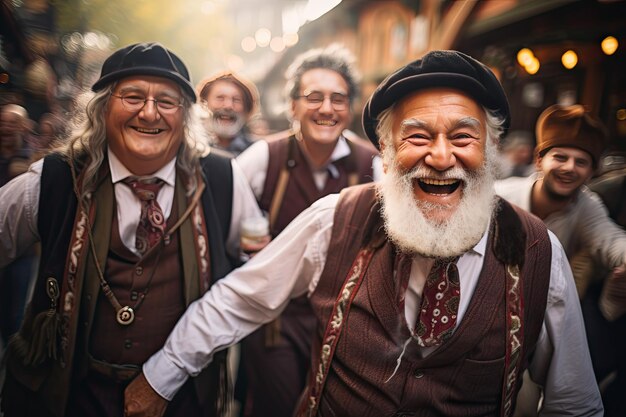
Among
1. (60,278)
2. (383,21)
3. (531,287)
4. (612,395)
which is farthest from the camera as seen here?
(383,21)

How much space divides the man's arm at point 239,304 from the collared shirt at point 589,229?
1.18m

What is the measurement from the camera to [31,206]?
5.05 ft

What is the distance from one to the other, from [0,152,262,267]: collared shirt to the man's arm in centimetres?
46

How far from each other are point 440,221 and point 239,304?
2.96ft

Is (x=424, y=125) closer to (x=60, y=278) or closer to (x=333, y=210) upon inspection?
(x=333, y=210)

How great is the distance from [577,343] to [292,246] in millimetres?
1127

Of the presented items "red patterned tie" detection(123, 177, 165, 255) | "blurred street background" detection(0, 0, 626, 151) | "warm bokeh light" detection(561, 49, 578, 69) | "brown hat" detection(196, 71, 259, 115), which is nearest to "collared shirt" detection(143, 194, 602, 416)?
"red patterned tie" detection(123, 177, 165, 255)

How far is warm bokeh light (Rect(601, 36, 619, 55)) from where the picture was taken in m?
2.26

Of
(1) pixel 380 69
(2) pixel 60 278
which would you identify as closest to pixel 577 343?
(2) pixel 60 278

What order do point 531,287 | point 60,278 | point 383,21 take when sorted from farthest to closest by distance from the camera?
point 383,21
point 60,278
point 531,287

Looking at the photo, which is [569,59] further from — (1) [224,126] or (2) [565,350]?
(1) [224,126]

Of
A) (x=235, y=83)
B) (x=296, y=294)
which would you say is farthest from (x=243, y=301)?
(x=235, y=83)

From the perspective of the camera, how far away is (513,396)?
4.34 feet

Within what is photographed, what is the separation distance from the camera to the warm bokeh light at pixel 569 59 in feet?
10.2
